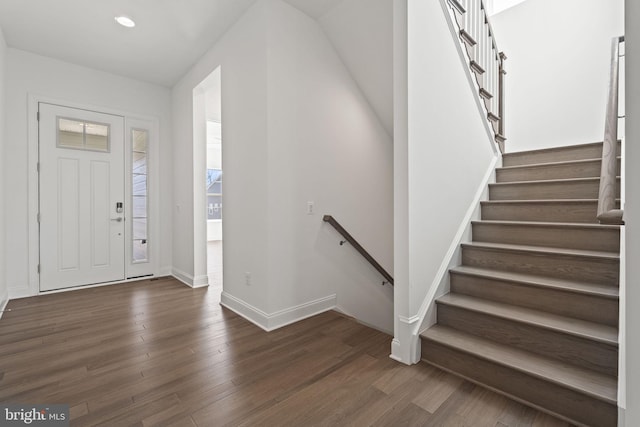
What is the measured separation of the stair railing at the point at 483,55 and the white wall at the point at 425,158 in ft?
1.00

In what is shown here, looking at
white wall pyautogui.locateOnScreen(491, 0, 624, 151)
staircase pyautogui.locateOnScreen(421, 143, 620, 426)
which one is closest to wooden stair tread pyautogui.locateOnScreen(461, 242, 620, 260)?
staircase pyautogui.locateOnScreen(421, 143, 620, 426)

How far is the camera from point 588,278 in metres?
1.91

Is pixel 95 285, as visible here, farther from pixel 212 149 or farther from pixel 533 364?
pixel 212 149

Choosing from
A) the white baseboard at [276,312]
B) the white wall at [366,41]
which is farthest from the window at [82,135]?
the white wall at [366,41]

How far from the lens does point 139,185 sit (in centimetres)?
426

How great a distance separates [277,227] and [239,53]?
1.77 m

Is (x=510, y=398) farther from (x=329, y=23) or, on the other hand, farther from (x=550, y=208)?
(x=329, y=23)

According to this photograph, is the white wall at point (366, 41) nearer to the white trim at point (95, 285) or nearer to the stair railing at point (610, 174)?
the stair railing at point (610, 174)

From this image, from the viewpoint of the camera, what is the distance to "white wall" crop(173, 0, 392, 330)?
2590 millimetres

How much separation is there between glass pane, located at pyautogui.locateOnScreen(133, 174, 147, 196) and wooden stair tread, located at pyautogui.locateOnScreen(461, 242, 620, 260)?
13.9ft

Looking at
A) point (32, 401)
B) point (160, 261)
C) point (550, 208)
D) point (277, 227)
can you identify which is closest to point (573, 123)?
point (550, 208)

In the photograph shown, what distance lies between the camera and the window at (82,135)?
3.66 metres

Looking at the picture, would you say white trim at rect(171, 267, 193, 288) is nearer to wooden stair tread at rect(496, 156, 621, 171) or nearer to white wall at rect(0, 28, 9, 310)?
white wall at rect(0, 28, 9, 310)

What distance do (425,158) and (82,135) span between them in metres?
4.21
